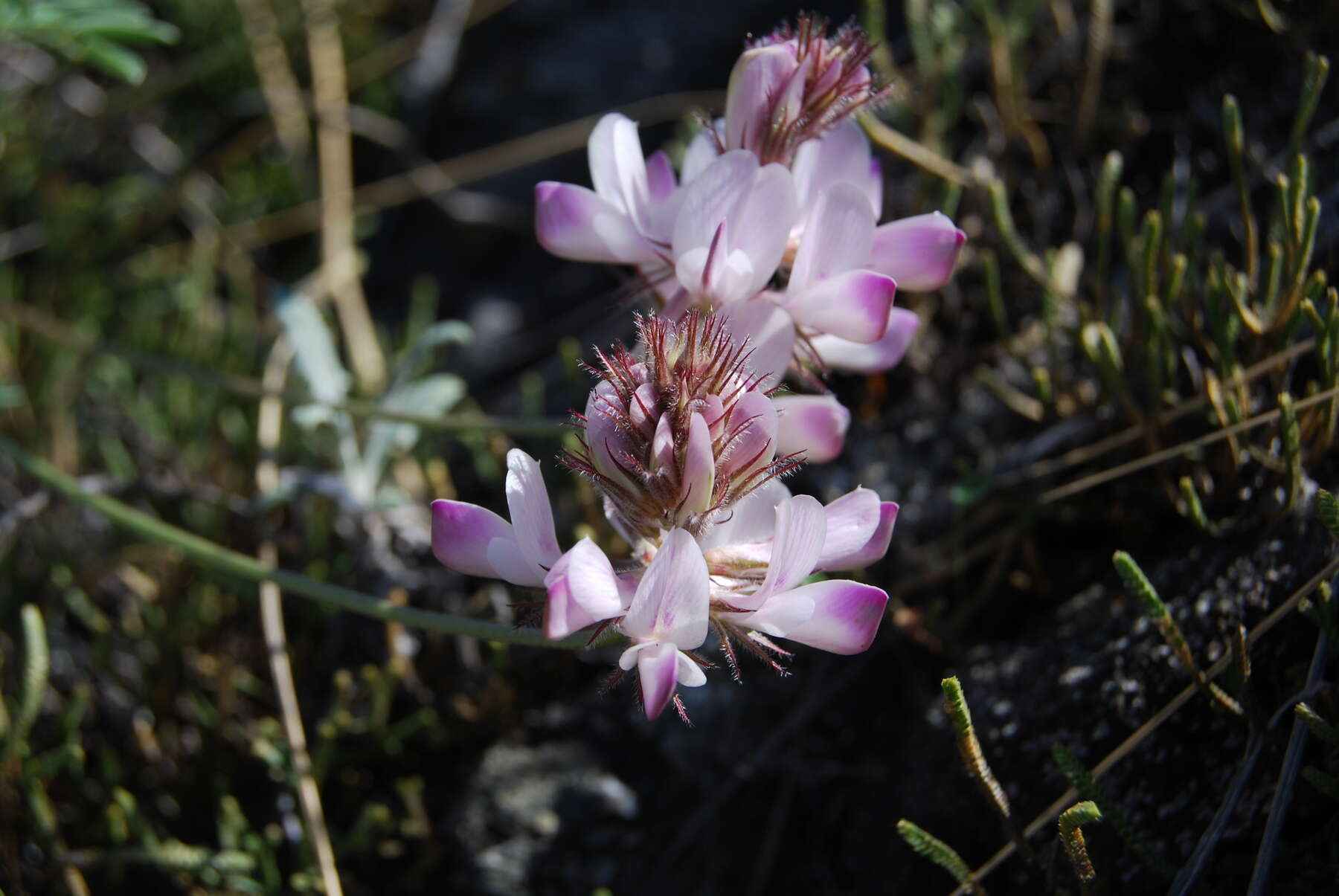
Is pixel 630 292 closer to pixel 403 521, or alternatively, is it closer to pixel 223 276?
pixel 403 521

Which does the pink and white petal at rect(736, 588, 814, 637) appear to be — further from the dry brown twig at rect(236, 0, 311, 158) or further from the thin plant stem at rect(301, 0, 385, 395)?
the dry brown twig at rect(236, 0, 311, 158)

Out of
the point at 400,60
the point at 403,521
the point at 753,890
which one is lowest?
the point at 753,890

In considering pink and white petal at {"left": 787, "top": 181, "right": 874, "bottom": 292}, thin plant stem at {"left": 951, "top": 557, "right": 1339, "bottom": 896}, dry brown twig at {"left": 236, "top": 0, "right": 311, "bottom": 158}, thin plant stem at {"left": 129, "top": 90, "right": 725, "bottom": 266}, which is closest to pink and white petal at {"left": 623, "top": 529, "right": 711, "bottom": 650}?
pink and white petal at {"left": 787, "top": 181, "right": 874, "bottom": 292}

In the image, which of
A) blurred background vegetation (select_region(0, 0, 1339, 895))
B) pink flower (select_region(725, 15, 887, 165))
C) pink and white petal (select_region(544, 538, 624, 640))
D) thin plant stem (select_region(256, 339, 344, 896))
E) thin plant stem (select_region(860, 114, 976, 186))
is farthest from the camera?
thin plant stem (select_region(860, 114, 976, 186))

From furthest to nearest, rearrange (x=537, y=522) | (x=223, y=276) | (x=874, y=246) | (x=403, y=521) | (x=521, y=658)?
(x=223, y=276), (x=403, y=521), (x=521, y=658), (x=874, y=246), (x=537, y=522)

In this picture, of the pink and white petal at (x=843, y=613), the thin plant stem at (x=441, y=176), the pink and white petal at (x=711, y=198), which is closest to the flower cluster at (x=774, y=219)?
the pink and white petal at (x=711, y=198)

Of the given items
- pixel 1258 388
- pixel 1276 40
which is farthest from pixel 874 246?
pixel 1276 40

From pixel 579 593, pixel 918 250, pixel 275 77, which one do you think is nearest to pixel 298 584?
pixel 579 593
